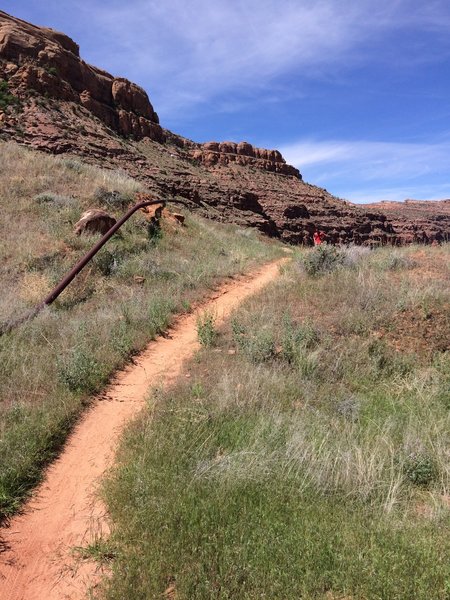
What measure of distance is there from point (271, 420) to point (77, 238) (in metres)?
9.23

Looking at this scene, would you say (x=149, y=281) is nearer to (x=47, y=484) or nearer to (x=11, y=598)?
(x=47, y=484)

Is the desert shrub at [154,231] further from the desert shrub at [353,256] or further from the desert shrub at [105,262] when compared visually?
the desert shrub at [353,256]

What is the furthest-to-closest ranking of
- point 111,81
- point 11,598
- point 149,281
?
point 111,81 → point 149,281 → point 11,598

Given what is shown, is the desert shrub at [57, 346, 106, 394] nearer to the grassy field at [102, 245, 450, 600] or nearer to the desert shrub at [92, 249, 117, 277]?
the grassy field at [102, 245, 450, 600]

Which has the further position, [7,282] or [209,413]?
[7,282]

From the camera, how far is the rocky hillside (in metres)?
34.2

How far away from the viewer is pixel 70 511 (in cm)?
381

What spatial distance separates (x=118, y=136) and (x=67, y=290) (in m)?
40.4

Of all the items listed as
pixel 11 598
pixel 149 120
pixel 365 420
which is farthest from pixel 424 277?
pixel 149 120

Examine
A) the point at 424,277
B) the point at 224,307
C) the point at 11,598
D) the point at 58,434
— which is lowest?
the point at 11,598

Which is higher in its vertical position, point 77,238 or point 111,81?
point 111,81

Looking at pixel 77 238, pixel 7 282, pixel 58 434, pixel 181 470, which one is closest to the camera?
pixel 181 470

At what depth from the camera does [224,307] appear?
380 inches

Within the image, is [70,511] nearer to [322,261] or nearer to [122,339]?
[122,339]
